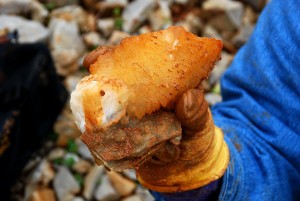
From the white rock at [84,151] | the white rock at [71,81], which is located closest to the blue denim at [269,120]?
the white rock at [84,151]

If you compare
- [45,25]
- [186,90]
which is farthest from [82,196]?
[186,90]

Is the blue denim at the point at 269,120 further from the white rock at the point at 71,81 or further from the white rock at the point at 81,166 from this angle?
the white rock at the point at 71,81

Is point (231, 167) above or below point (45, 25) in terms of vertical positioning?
above

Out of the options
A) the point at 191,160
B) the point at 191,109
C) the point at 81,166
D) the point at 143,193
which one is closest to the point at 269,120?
the point at 191,160

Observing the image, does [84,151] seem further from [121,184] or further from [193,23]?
[193,23]

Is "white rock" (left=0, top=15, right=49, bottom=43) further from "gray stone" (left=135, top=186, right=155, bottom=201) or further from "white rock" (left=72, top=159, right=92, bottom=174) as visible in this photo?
"gray stone" (left=135, top=186, right=155, bottom=201)

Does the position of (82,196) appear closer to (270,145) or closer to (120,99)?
(270,145)
